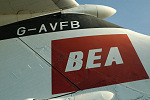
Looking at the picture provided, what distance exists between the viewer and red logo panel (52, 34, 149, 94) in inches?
99.3

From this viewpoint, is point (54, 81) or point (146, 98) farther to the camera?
point (54, 81)

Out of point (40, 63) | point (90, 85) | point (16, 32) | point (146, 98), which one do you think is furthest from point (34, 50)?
point (146, 98)

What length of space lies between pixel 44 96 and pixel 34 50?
0.91m

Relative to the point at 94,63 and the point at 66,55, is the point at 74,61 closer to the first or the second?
the point at 66,55

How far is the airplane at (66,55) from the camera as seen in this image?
2.44m

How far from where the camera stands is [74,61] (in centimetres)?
273

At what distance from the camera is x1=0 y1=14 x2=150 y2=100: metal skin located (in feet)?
7.98

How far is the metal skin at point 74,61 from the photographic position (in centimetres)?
243

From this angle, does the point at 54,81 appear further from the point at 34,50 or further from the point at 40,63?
the point at 34,50

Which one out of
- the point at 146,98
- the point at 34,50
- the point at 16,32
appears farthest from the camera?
the point at 16,32

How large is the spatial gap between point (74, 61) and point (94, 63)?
1.13 feet

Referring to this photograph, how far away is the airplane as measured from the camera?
8.02 ft

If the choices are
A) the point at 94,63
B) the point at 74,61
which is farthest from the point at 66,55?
the point at 94,63

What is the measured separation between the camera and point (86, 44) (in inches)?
115
